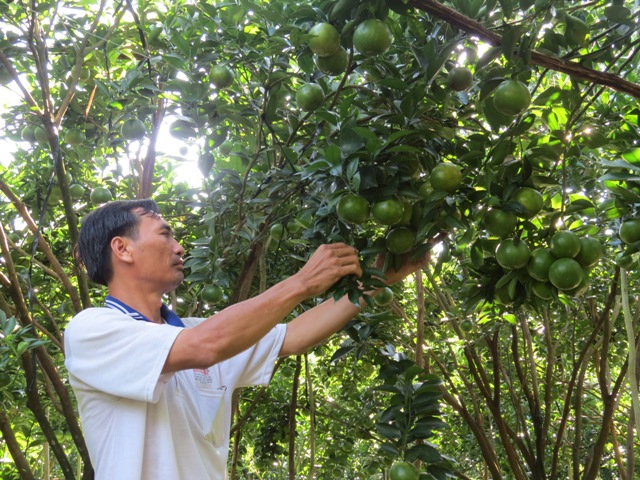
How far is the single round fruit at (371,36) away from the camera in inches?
54.9

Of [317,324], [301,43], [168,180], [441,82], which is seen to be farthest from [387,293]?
[168,180]

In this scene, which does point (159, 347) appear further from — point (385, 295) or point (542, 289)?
point (542, 289)

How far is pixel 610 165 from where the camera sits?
1500mm

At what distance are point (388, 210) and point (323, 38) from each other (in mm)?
399

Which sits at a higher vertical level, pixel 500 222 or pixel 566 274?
pixel 500 222

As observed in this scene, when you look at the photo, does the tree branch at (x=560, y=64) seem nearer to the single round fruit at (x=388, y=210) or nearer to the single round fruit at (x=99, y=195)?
the single round fruit at (x=388, y=210)

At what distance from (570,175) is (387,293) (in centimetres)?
76

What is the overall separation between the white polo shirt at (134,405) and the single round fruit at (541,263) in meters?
0.87

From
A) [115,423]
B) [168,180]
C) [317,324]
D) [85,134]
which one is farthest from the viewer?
[168,180]

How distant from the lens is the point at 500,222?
1497 millimetres

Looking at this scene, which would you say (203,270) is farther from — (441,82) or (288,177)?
(441,82)

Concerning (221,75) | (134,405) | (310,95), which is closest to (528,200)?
(310,95)

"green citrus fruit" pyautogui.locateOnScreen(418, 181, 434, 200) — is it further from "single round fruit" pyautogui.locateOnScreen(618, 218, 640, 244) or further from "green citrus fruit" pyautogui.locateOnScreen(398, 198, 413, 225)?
"single round fruit" pyautogui.locateOnScreen(618, 218, 640, 244)

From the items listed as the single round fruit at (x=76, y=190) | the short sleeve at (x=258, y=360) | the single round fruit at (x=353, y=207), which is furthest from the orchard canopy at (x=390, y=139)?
the short sleeve at (x=258, y=360)
